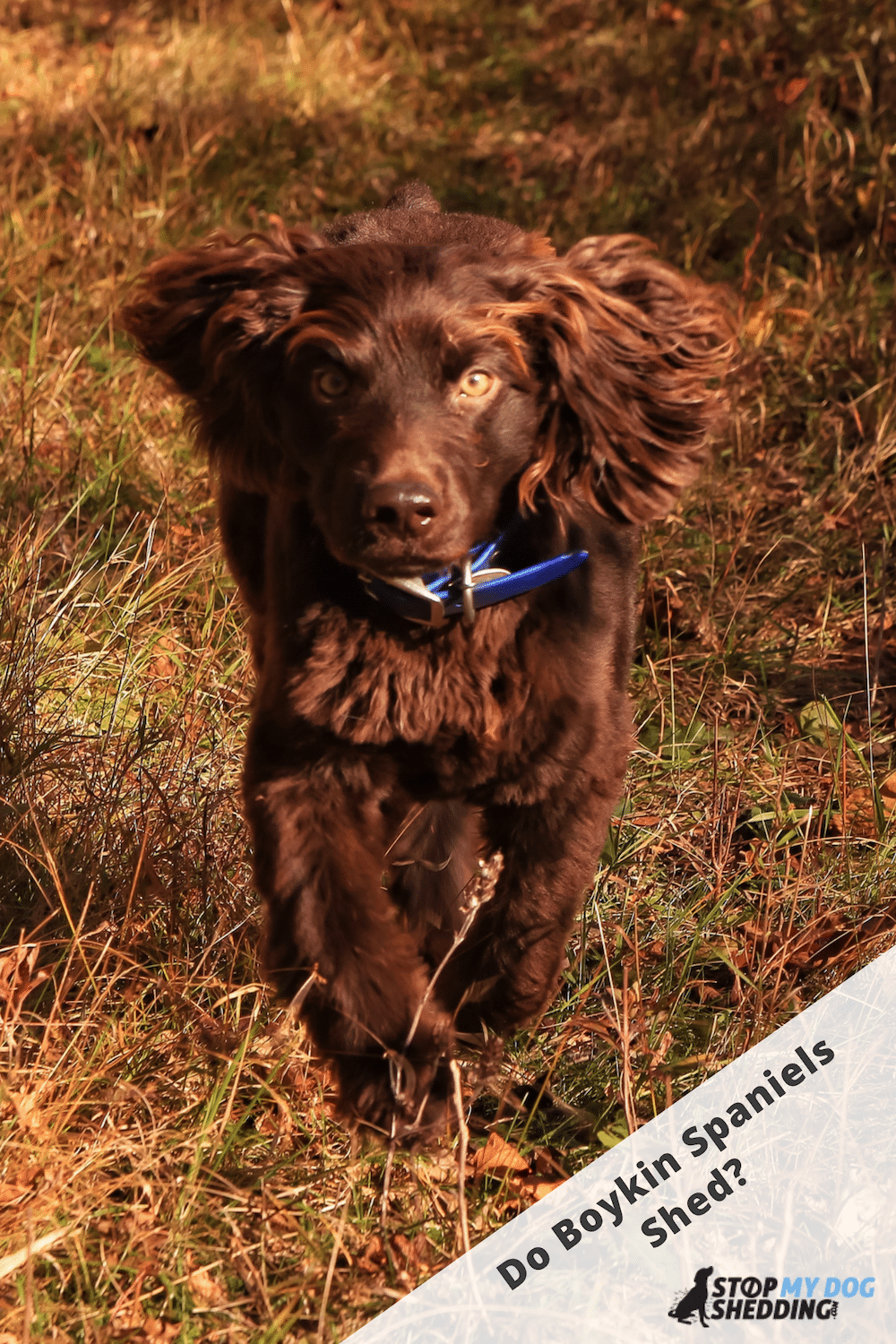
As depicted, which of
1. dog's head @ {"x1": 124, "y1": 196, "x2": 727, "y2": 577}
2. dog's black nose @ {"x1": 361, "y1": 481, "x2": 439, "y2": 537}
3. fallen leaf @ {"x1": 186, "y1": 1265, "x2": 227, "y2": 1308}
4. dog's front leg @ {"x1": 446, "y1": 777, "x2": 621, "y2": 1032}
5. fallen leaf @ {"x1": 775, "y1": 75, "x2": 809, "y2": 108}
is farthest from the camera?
fallen leaf @ {"x1": 775, "y1": 75, "x2": 809, "y2": 108}

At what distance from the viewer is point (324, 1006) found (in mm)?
2342

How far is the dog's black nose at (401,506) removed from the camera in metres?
2.23

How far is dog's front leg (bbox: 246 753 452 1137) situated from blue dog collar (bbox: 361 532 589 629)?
266 millimetres

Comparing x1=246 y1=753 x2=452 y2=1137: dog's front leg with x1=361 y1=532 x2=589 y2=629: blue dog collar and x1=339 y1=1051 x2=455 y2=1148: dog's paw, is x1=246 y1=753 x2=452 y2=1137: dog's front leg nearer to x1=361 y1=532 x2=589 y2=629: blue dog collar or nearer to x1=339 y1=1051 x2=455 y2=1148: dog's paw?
x1=339 y1=1051 x2=455 y2=1148: dog's paw

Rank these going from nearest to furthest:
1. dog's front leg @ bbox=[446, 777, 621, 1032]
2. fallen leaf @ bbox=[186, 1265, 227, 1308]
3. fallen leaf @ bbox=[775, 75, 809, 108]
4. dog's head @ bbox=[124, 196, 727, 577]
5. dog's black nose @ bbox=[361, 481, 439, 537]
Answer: fallen leaf @ bbox=[186, 1265, 227, 1308]
dog's black nose @ bbox=[361, 481, 439, 537]
dog's head @ bbox=[124, 196, 727, 577]
dog's front leg @ bbox=[446, 777, 621, 1032]
fallen leaf @ bbox=[775, 75, 809, 108]

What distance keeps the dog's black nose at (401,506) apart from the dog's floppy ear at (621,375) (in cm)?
38

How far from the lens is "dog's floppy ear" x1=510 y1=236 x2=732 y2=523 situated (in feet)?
8.61

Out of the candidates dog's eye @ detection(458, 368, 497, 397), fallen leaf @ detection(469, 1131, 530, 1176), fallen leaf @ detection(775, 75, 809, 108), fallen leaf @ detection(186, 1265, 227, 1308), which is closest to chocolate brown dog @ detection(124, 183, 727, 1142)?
dog's eye @ detection(458, 368, 497, 397)

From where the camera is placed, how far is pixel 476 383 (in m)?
2.47

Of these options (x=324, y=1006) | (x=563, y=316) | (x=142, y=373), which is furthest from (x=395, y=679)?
(x=142, y=373)

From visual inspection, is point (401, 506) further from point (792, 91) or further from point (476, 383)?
point (792, 91)

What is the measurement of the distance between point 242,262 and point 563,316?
1.95 feet

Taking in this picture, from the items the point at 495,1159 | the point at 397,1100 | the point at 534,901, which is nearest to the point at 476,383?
the point at 534,901

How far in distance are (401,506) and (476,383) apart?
13.7 inches
